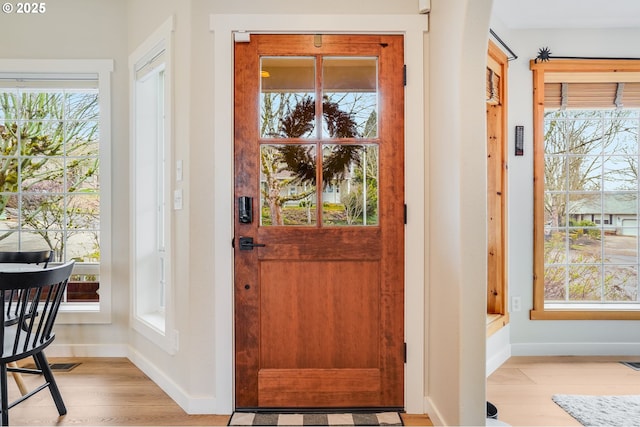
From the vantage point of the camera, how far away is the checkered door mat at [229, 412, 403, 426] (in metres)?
2.02

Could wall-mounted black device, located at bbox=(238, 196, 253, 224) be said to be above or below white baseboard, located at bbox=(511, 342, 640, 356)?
above

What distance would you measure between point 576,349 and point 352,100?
8.55 feet

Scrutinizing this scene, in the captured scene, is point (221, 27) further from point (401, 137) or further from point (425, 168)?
point (425, 168)

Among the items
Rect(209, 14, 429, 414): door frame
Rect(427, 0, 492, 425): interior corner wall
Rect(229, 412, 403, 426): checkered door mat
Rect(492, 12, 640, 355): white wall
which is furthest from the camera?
Rect(492, 12, 640, 355): white wall

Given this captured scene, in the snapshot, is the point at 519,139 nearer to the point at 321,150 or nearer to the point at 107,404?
the point at 321,150

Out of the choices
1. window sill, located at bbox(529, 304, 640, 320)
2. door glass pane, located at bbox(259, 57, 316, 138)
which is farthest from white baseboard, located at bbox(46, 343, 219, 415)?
window sill, located at bbox(529, 304, 640, 320)

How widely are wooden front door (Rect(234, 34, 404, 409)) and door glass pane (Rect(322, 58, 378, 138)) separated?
25mm

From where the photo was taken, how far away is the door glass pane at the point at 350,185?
7.14 feet

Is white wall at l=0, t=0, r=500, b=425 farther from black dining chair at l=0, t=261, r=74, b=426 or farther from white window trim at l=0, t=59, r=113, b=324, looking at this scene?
black dining chair at l=0, t=261, r=74, b=426

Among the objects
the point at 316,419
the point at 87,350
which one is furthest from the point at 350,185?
the point at 87,350

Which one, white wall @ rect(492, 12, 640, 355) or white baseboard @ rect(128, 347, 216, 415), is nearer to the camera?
white baseboard @ rect(128, 347, 216, 415)

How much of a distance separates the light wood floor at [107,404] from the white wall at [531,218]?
4.72 feet

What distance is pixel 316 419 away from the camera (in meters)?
2.06

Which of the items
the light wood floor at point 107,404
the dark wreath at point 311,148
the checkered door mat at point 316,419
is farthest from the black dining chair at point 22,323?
the dark wreath at point 311,148
